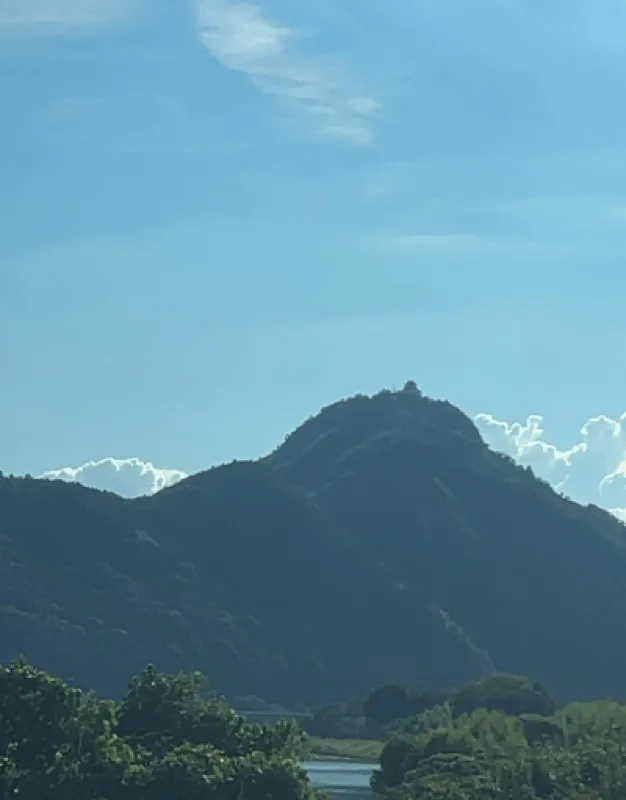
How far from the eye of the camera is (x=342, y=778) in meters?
85.8

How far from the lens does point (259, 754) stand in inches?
1212

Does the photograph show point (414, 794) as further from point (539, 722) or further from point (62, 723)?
point (539, 722)

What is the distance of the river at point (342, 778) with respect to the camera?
68.9 meters

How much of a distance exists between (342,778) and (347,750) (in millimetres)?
36630

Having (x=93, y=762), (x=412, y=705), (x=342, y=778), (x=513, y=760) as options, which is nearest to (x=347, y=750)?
(x=412, y=705)

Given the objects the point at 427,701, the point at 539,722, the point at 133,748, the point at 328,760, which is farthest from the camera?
the point at 427,701

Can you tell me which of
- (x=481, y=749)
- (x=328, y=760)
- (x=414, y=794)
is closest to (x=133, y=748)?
(x=414, y=794)

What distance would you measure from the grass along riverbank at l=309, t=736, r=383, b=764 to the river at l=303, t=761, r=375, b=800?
3467mm

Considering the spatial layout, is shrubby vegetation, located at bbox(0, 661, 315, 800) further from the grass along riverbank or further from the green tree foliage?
the grass along riverbank

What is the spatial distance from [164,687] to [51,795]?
482 centimetres

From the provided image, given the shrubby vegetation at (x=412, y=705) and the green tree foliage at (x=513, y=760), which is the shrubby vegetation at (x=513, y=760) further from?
the shrubby vegetation at (x=412, y=705)

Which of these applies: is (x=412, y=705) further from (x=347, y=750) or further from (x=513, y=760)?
(x=513, y=760)

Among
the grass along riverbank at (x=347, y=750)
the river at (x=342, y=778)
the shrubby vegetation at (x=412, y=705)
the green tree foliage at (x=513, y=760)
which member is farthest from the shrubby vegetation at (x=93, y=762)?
the shrubby vegetation at (x=412, y=705)

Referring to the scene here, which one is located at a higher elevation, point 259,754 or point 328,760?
point 328,760
